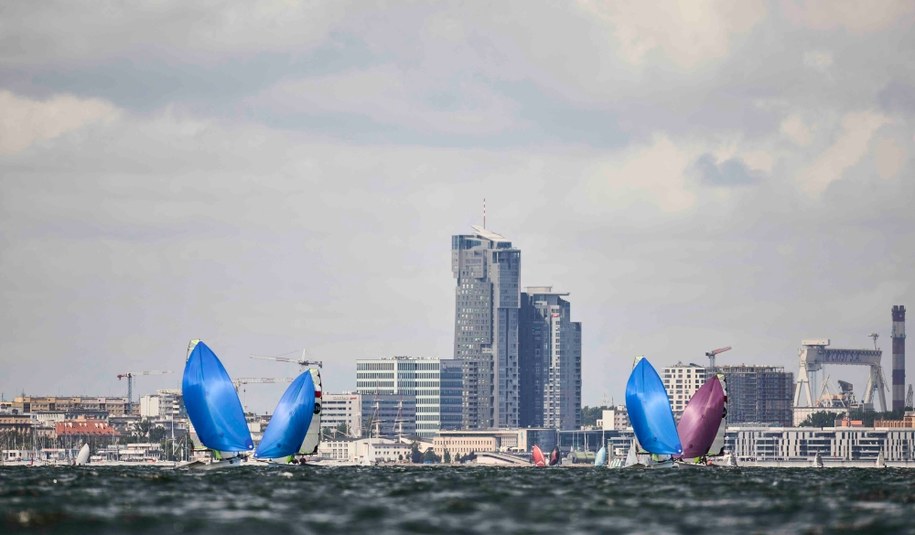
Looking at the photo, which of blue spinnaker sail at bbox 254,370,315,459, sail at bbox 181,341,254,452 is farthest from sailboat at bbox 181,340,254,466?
blue spinnaker sail at bbox 254,370,315,459

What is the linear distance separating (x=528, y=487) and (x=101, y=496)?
1133 inches

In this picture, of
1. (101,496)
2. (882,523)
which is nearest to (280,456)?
(101,496)

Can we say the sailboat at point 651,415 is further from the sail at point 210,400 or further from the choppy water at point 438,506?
the choppy water at point 438,506

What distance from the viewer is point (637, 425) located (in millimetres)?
163250

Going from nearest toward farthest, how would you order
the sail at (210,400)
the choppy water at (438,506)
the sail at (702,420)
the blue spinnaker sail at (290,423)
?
the choppy water at (438,506)
the sail at (210,400)
the blue spinnaker sail at (290,423)
the sail at (702,420)

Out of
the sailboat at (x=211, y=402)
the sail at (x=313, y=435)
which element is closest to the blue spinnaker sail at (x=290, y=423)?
the sail at (x=313, y=435)

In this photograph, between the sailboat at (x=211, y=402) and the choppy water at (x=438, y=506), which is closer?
the choppy water at (x=438, y=506)

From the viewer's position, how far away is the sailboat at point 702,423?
168 m

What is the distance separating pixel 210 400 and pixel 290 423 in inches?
359

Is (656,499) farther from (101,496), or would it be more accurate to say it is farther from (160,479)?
(160,479)

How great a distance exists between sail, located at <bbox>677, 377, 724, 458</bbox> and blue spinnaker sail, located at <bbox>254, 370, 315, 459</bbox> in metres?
35.7

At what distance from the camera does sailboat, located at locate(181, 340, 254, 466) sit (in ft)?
465

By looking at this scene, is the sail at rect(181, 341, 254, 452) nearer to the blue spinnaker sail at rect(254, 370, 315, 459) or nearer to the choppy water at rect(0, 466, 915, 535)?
the blue spinnaker sail at rect(254, 370, 315, 459)

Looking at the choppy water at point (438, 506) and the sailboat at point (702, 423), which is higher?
the sailboat at point (702, 423)
